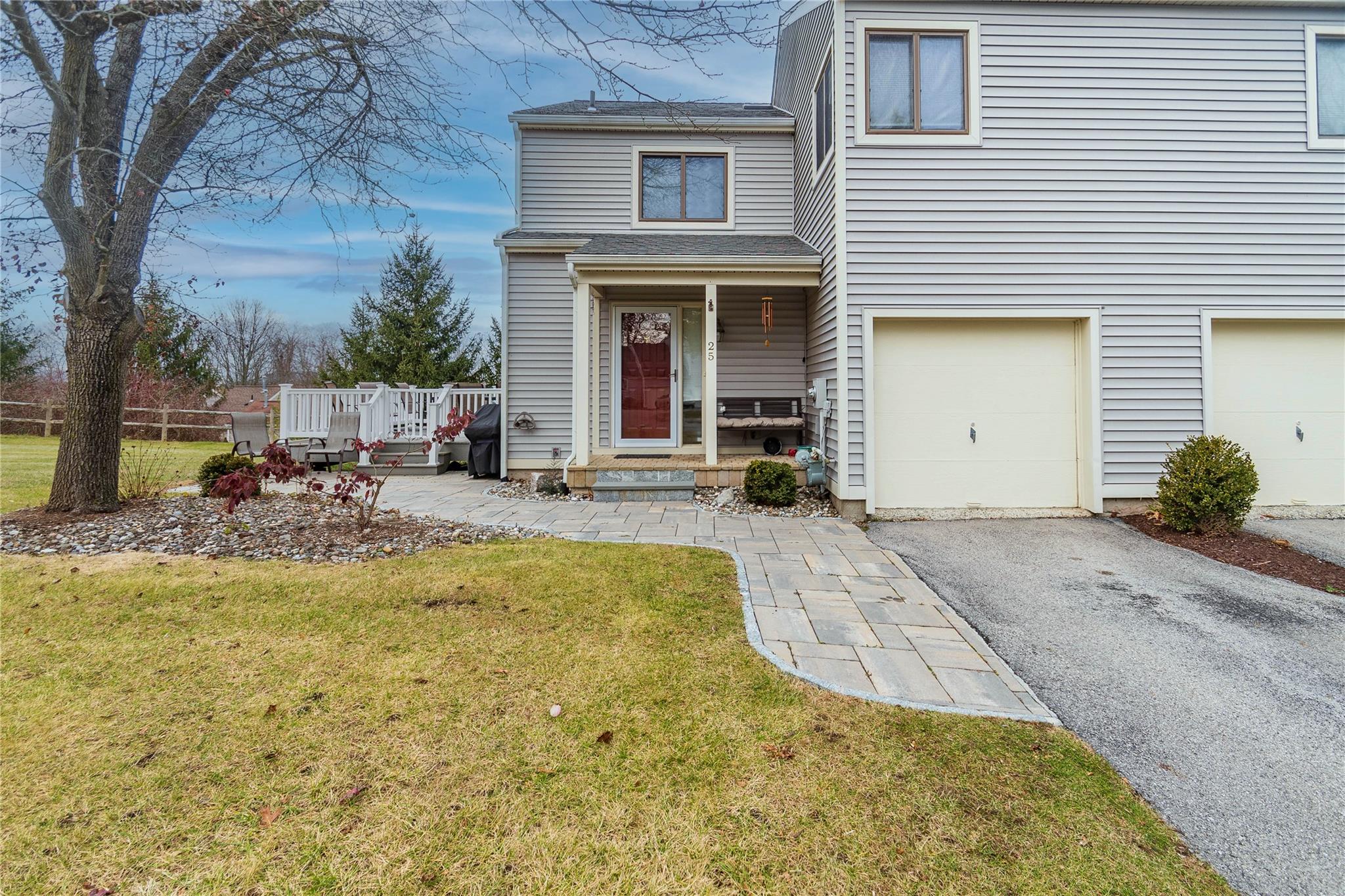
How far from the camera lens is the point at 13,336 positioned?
659cm

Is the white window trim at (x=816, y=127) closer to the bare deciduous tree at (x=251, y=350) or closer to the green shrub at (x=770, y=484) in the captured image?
the green shrub at (x=770, y=484)

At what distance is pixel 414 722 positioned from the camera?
2.20m

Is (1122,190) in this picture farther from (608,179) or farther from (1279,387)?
(608,179)

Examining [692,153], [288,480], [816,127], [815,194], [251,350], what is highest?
[692,153]

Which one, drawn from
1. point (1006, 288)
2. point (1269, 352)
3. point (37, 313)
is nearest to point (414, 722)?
point (37, 313)

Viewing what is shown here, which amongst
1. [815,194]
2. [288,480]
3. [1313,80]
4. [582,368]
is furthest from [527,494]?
[1313,80]

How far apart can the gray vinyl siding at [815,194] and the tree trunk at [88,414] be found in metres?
6.80

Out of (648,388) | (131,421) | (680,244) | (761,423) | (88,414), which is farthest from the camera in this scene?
(131,421)

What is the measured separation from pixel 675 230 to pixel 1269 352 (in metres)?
7.15

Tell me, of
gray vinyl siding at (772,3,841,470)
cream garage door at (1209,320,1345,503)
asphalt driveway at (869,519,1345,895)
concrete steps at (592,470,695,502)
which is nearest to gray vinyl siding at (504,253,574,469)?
concrete steps at (592,470,695,502)

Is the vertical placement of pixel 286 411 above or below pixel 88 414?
above

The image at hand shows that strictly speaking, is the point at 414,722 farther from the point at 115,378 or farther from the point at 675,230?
the point at 675,230

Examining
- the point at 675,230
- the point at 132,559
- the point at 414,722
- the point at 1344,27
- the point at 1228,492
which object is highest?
the point at 1344,27

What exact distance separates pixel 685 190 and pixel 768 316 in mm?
2628
